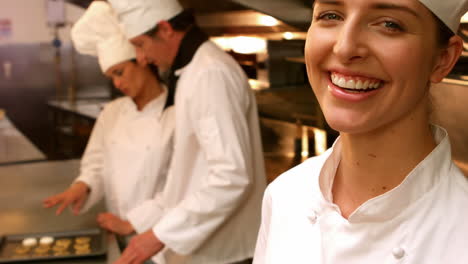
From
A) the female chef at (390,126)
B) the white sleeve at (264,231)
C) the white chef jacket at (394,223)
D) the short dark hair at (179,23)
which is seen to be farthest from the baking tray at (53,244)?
the female chef at (390,126)

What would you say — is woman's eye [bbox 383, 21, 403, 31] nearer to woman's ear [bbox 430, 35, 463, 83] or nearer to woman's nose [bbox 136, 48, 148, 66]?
woman's ear [bbox 430, 35, 463, 83]

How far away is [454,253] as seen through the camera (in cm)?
72

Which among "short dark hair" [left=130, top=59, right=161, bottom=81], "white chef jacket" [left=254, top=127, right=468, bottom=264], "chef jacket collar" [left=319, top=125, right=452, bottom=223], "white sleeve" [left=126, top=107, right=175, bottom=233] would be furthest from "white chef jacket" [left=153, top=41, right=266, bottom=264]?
"chef jacket collar" [left=319, top=125, right=452, bottom=223]

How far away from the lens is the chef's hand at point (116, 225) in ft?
6.94

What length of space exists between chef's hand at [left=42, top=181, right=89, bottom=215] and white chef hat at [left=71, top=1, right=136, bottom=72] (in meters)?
0.46

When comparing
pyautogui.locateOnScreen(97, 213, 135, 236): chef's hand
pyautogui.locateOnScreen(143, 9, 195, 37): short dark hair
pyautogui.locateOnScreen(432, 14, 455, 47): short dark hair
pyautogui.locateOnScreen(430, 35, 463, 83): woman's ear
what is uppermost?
pyautogui.locateOnScreen(432, 14, 455, 47): short dark hair

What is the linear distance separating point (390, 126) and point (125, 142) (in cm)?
161

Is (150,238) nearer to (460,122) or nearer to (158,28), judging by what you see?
(158,28)

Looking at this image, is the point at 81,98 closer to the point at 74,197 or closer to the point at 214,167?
the point at 74,197

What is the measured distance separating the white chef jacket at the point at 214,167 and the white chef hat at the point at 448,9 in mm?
1039

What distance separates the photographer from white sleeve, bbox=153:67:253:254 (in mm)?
1740

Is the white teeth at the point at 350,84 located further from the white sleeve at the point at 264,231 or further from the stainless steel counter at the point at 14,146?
the stainless steel counter at the point at 14,146

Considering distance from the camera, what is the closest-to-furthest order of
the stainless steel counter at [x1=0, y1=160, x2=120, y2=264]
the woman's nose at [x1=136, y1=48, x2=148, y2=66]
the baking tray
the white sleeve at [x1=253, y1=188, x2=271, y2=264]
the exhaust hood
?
the white sleeve at [x1=253, y1=188, x2=271, y2=264], the exhaust hood, the baking tray, the woman's nose at [x1=136, y1=48, x2=148, y2=66], the stainless steel counter at [x1=0, y1=160, x2=120, y2=264]

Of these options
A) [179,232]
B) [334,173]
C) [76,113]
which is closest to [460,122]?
[334,173]
